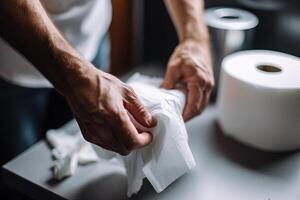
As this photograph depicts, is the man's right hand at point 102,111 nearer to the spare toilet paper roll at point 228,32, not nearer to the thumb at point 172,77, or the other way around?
the thumb at point 172,77

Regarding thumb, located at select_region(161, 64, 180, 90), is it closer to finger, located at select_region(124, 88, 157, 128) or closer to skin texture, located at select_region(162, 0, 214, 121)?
skin texture, located at select_region(162, 0, 214, 121)

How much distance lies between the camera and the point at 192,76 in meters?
0.65

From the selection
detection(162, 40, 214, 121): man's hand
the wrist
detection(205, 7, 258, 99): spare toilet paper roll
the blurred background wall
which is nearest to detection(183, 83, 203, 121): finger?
detection(162, 40, 214, 121): man's hand

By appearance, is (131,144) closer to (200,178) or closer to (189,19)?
(200,178)

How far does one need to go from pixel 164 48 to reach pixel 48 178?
542 mm

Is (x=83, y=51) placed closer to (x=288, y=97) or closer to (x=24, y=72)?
(x=24, y=72)

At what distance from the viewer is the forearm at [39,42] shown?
1.55 ft

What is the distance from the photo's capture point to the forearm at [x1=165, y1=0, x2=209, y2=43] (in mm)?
721

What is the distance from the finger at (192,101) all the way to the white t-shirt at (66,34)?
0.71 ft

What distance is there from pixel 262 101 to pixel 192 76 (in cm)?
12

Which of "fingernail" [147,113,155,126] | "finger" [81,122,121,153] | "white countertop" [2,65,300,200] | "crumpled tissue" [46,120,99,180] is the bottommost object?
"white countertop" [2,65,300,200]

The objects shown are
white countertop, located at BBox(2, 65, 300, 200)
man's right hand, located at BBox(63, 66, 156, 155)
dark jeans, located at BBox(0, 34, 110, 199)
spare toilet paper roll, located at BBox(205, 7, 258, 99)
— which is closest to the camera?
man's right hand, located at BBox(63, 66, 156, 155)

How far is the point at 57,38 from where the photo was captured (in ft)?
1.59

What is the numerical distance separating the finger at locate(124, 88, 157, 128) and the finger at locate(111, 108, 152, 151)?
3 centimetres
